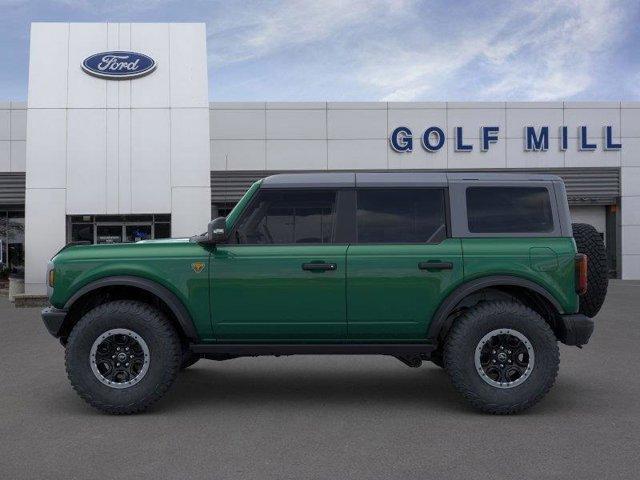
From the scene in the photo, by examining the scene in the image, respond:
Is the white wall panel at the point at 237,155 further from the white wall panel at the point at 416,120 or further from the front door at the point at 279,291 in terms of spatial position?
the front door at the point at 279,291

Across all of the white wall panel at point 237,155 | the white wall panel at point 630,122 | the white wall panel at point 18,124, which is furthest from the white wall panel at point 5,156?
the white wall panel at point 630,122

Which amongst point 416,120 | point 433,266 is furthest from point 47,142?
point 433,266

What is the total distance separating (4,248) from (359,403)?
25.5m

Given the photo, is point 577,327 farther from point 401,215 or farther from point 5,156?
point 5,156

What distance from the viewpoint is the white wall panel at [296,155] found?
27.6 meters

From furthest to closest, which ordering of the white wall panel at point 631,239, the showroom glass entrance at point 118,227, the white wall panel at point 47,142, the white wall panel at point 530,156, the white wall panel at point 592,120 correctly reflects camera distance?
the white wall panel at point 631,239
the white wall panel at point 592,120
the white wall panel at point 530,156
the showroom glass entrance at point 118,227
the white wall panel at point 47,142

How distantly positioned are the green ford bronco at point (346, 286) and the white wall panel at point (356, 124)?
21.9 m

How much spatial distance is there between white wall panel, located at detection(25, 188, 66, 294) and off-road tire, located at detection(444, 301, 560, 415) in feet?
61.5

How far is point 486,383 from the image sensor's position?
5.84 metres

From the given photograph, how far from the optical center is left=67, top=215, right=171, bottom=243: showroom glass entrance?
23312mm

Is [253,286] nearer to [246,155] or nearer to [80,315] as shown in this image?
[80,315]

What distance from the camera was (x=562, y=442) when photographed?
5.06 meters

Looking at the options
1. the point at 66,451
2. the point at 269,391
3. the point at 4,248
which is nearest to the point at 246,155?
the point at 4,248

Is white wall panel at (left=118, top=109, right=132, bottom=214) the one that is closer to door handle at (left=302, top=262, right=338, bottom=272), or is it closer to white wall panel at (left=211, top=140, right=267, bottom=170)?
white wall panel at (left=211, top=140, right=267, bottom=170)
